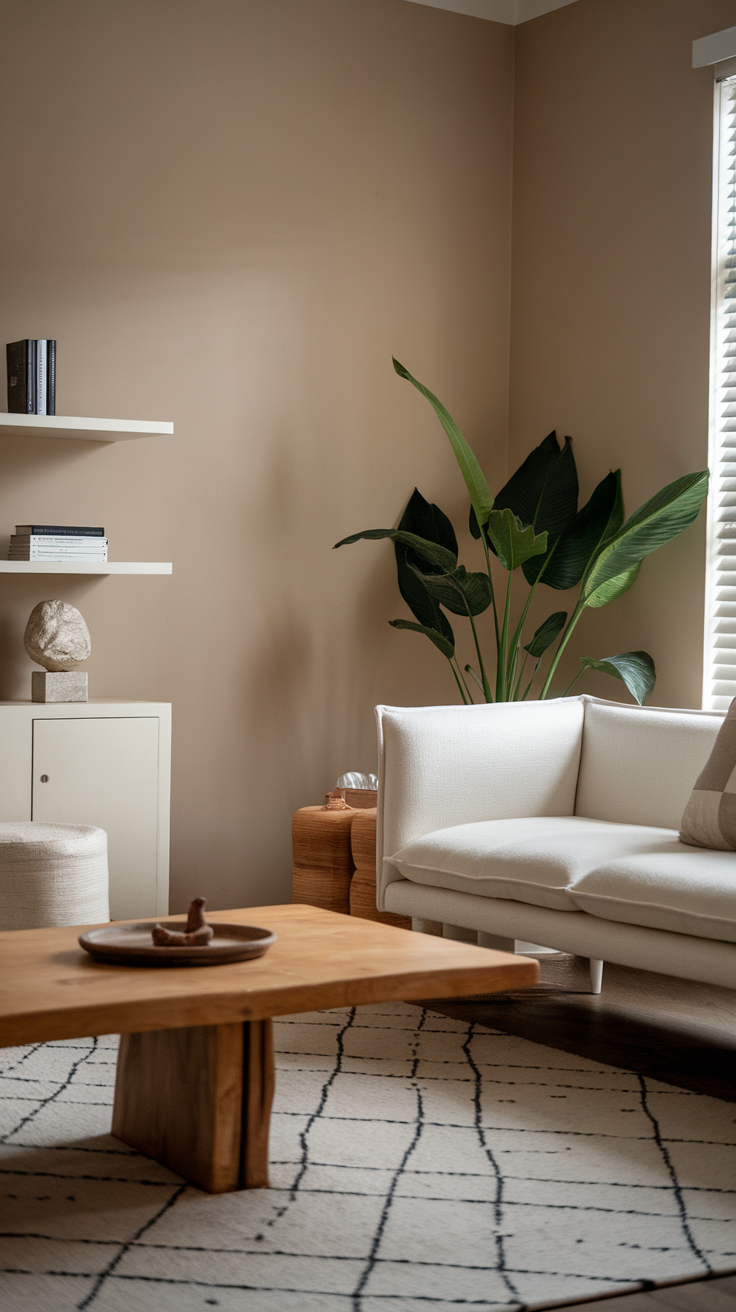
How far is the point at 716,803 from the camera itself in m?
2.91

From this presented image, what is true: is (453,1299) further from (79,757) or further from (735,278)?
(735,278)

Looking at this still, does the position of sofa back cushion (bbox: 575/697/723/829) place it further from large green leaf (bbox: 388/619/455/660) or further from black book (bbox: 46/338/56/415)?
black book (bbox: 46/338/56/415)

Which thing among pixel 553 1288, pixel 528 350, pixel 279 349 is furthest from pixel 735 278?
pixel 553 1288

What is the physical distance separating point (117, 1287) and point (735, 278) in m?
3.21

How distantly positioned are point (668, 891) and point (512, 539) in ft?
4.84

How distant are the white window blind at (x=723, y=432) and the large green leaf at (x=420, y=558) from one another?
2.61ft

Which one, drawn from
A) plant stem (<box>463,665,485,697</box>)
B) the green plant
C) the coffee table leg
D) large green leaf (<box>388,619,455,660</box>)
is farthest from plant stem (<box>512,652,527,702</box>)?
the coffee table leg

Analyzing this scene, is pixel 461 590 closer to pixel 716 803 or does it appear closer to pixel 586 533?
pixel 586 533

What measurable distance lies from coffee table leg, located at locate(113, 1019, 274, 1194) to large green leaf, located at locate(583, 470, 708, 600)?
7.13 feet

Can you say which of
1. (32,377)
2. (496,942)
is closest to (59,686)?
(32,377)

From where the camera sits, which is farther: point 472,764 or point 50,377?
point 50,377

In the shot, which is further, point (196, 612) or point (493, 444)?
point (493, 444)

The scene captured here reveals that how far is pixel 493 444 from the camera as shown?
4801 millimetres

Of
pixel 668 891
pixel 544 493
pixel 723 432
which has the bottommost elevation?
pixel 668 891
